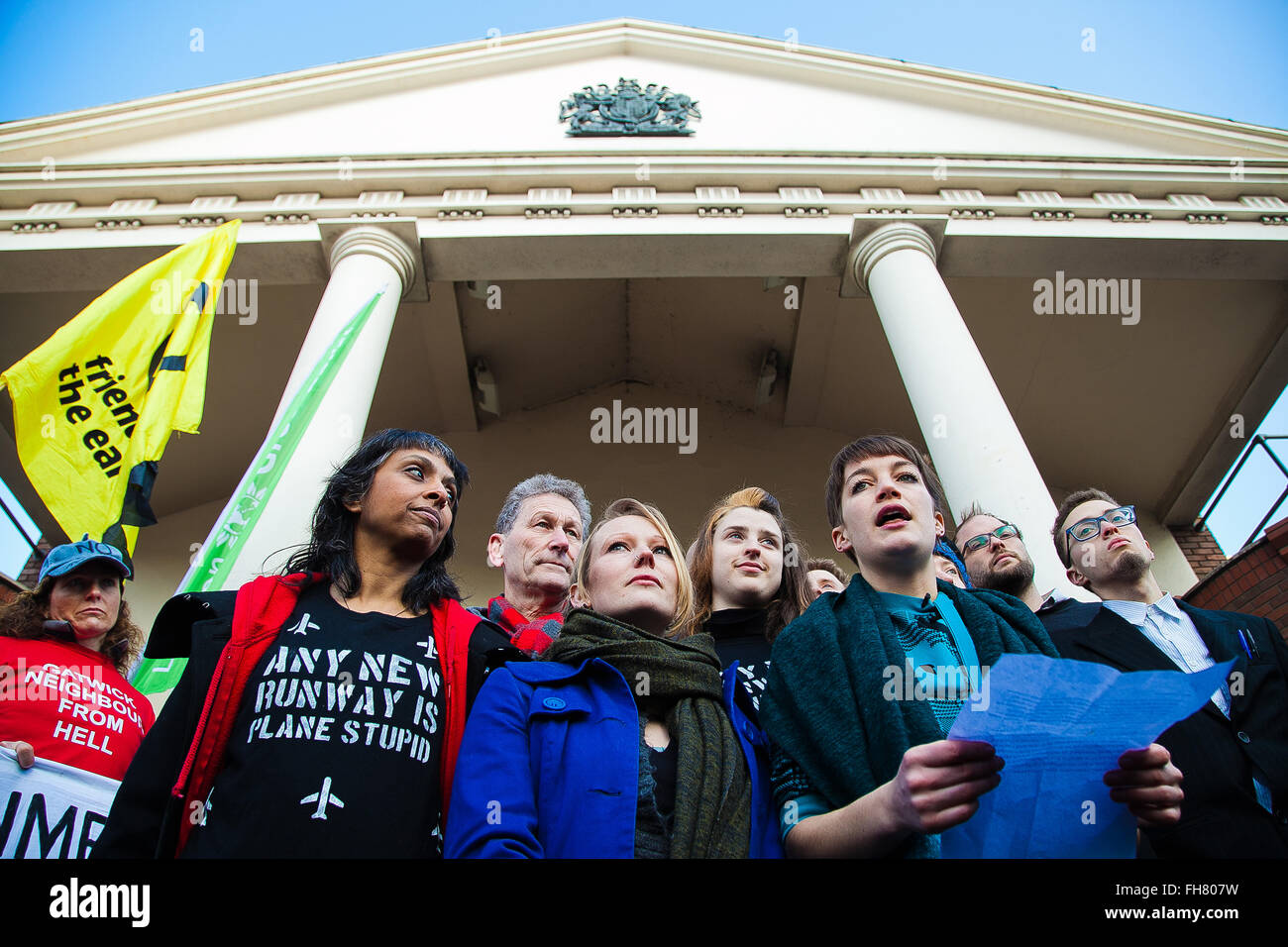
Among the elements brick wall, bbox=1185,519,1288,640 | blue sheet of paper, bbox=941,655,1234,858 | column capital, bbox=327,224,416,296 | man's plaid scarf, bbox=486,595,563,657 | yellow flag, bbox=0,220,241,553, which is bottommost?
blue sheet of paper, bbox=941,655,1234,858

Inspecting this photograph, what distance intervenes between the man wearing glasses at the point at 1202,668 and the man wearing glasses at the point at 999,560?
35cm

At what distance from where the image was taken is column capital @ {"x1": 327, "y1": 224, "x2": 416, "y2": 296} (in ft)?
22.7

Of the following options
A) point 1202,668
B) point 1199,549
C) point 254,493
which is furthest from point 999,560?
point 1199,549

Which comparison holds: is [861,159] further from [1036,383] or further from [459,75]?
[459,75]

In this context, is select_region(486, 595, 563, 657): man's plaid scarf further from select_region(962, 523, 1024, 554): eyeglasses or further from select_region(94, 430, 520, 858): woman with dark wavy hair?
select_region(962, 523, 1024, 554): eyeglasses

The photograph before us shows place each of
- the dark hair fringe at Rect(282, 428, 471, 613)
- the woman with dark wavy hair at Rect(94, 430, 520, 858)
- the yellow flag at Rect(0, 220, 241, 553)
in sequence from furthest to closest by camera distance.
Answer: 1. the yellow flag at Rect(0, 220, 241, 553)
2. the dark hair fringe at Rect(282, 428, 471, 613)
3. the woman with dark wavy hair at Rect(94, 430, 520, 858)

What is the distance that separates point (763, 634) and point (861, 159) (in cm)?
646

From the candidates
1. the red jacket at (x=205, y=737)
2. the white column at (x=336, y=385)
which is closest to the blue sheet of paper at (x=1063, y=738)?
the red jacket at (x=205, y=737)

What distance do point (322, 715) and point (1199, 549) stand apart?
11.0 metres

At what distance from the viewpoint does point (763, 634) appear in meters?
2.55

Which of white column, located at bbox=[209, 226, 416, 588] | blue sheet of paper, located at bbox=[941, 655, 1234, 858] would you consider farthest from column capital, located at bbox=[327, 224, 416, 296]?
blue sheet of paper, located at bbox=[941, 655, 1234, 858]

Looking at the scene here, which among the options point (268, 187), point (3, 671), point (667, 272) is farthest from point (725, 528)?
point (268, 187)

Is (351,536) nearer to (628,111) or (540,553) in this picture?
(540,553)

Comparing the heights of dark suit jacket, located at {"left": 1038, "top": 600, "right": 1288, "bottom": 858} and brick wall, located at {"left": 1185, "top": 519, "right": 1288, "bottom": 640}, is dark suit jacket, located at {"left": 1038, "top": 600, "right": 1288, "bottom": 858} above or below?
below
